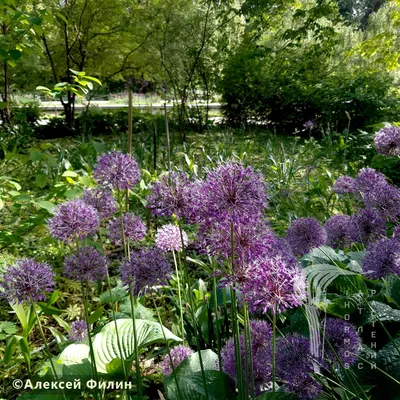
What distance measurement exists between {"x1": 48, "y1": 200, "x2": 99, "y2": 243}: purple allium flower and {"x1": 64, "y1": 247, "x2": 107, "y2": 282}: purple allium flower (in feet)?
0.22

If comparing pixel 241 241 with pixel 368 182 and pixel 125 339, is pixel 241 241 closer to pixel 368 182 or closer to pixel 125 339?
pixel 368 182

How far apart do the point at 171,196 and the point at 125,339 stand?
2.99 ft

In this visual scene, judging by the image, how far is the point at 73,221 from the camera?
990 mm

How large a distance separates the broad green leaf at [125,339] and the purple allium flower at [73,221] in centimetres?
61

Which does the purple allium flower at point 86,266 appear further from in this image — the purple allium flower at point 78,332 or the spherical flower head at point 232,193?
the purple allium flower at point 78,332

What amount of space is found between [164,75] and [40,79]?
138 inches

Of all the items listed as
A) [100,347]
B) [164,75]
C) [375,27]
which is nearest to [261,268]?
[100,347]

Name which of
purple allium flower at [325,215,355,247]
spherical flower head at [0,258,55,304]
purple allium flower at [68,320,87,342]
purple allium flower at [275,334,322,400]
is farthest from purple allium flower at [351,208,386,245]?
purple allium flower at [68,320,87,342]

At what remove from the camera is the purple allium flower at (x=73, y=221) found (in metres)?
0.99

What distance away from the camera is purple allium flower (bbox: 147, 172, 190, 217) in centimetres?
92

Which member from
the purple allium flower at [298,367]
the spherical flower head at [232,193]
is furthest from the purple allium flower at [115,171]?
the purple allium flower at [298,367]

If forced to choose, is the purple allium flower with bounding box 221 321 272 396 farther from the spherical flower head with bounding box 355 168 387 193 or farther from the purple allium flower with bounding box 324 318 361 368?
the spherical flower head with bounding box 355 168 387 193

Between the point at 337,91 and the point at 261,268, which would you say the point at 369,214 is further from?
the point at 337,91

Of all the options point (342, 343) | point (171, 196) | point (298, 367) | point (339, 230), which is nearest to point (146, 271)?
point (171, 196)
